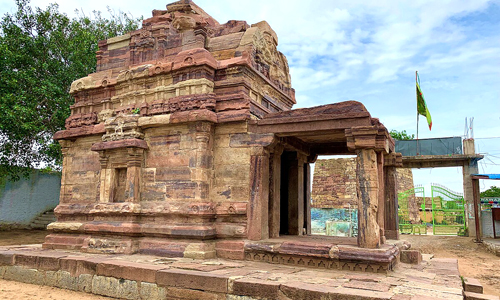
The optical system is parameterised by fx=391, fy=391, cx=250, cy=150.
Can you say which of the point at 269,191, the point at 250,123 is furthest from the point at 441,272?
the point at 250,123

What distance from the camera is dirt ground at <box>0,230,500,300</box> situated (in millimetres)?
6361

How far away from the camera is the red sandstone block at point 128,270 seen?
5.75 metres

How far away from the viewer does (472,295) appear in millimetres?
5836

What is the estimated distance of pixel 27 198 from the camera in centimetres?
1711

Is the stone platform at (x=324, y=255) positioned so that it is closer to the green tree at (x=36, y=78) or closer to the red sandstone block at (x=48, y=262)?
the red sandstone block at (x=48, y=262)

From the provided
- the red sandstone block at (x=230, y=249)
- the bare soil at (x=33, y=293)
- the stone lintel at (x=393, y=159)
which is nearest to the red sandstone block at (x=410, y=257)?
the stone lintel at (x=393, y=159)

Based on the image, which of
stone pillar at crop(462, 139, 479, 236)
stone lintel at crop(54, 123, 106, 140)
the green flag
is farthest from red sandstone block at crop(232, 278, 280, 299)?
the green flag

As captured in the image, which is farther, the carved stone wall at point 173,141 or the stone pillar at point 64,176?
the stone pillar at point 64,176

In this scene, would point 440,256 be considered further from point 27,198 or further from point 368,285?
point 27,198

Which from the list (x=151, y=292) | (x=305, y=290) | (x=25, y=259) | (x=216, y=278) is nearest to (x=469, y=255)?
(x=305, y=290)

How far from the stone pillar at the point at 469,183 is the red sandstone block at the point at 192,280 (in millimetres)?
14956

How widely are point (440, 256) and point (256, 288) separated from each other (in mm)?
9363

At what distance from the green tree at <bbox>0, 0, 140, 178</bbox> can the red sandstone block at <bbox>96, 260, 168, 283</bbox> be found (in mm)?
8667

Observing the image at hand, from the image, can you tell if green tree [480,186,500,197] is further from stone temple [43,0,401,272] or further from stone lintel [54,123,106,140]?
stone lintel [54,123,106,140]
